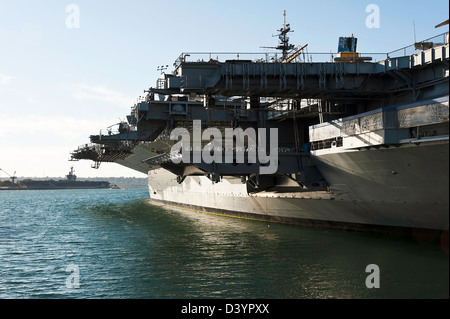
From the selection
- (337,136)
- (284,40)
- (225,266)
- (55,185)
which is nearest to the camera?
(225,266)

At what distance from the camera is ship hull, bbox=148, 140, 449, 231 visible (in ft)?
46.9

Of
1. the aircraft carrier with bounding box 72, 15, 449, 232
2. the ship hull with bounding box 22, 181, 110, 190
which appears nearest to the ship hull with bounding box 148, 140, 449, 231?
the aircraft carrier with bounding box 72, 15, 449, 232

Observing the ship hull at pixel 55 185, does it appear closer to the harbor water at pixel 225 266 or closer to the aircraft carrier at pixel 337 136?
the aircraft carrier at pixel 337 136

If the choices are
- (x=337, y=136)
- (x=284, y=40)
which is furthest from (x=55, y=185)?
(x=337, y=136)

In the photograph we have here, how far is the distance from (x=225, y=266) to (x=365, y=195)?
8.56 m

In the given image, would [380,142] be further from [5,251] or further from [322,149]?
[5,251]

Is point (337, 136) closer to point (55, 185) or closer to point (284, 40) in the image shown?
point (284, 40)

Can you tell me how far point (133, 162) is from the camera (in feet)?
183

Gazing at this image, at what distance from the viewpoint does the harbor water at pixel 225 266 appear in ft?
36.0

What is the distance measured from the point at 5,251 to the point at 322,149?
16381 millimetres

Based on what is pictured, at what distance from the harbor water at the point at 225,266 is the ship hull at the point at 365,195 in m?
1.01

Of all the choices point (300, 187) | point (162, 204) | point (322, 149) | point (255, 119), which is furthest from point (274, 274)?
point (162, 204)

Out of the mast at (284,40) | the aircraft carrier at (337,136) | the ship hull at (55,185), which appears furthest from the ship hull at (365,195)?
the ship hull at (55,185)

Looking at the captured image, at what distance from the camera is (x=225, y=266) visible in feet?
46.2
